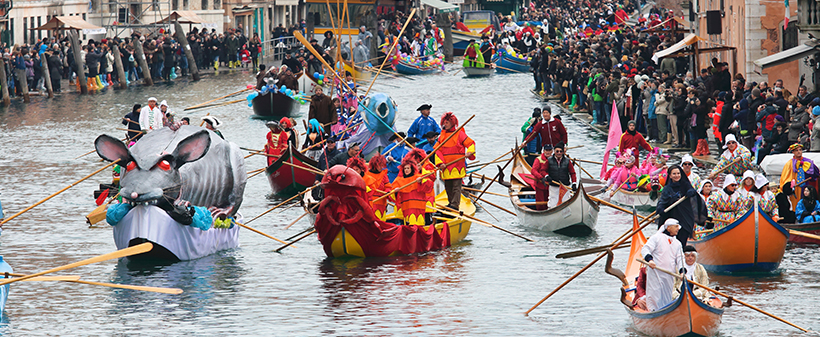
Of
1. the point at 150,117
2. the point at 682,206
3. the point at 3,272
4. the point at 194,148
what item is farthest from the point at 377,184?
the point at 150,117

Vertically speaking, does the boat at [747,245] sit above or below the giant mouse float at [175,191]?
below

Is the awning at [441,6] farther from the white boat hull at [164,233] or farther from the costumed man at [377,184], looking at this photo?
the white boat hull at [164,233]

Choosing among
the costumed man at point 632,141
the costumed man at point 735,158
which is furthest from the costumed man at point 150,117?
the costumed man at point 735,158

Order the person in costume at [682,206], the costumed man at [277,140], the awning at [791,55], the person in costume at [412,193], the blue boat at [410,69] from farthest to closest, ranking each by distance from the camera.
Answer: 1. the blue boat at [410,69]
2. the awning at [791,55]
3. the costumed man at [277,140]
4. the person in costume at [412,193]
5. the person in costume at [682,206]

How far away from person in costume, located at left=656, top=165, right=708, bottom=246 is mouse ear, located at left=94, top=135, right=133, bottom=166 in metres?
7.58

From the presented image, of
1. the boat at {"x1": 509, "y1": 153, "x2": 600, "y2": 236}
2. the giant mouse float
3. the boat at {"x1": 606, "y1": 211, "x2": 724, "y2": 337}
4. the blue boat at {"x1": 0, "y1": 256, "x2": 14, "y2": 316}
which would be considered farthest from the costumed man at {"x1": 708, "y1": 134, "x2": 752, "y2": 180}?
the blue boat at {"x1": 0, "y1": 256, "x2": 14, "y2": 316}

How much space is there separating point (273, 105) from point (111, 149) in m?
22.9

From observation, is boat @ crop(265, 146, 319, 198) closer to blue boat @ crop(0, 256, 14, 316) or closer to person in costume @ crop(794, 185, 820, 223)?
person in costume @ crop(794, 185, 820, 223)

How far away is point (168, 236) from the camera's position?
1836cm

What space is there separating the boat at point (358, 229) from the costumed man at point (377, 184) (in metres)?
0.46

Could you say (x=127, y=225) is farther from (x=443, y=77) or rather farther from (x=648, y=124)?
(x=443, y=77)

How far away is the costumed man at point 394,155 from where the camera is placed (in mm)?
23625

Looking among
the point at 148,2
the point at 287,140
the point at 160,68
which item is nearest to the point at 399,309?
the point at 287,140

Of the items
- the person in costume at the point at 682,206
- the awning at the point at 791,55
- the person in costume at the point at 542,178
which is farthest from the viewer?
the awning at the point at 791,55
